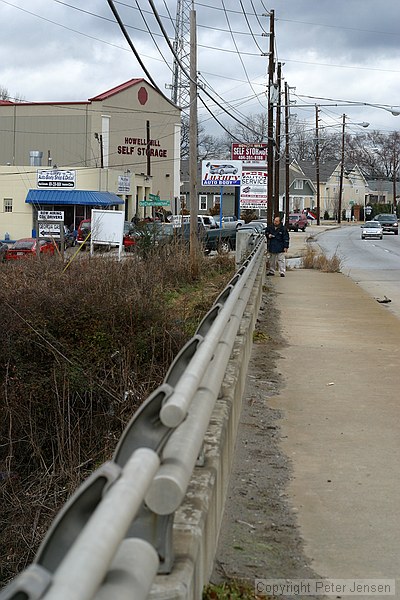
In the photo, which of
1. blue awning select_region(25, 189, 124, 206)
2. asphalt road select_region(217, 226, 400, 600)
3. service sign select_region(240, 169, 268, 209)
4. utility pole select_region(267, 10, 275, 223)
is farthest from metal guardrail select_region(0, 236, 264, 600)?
blue awning select_region(25, 189, 124, 206)

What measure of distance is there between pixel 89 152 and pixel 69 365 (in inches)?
2238

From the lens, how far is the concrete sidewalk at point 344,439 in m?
4.83

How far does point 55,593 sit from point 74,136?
70526mm

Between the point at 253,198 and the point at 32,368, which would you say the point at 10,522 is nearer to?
the point at 32,368

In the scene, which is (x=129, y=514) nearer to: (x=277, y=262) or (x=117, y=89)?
(x=277, y=262)

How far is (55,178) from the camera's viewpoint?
6012 centimetres

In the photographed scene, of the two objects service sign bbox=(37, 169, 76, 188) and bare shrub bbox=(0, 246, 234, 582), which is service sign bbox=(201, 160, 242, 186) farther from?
bare shrub bbox=(0, 246, 234, 582)

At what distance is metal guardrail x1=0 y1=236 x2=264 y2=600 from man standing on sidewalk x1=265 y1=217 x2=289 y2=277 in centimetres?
2230

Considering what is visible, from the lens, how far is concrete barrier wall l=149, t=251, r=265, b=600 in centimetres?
316

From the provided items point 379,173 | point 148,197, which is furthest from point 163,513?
point 379,173

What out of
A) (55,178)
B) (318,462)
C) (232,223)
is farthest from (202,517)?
(55,178)

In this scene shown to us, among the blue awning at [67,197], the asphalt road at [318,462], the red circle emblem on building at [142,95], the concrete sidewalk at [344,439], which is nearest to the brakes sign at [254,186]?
the blue awning at [67,197]

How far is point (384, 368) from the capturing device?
11.0 m

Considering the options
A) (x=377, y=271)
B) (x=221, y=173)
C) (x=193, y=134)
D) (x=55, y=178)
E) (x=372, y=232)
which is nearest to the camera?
(x=193, y=134)
